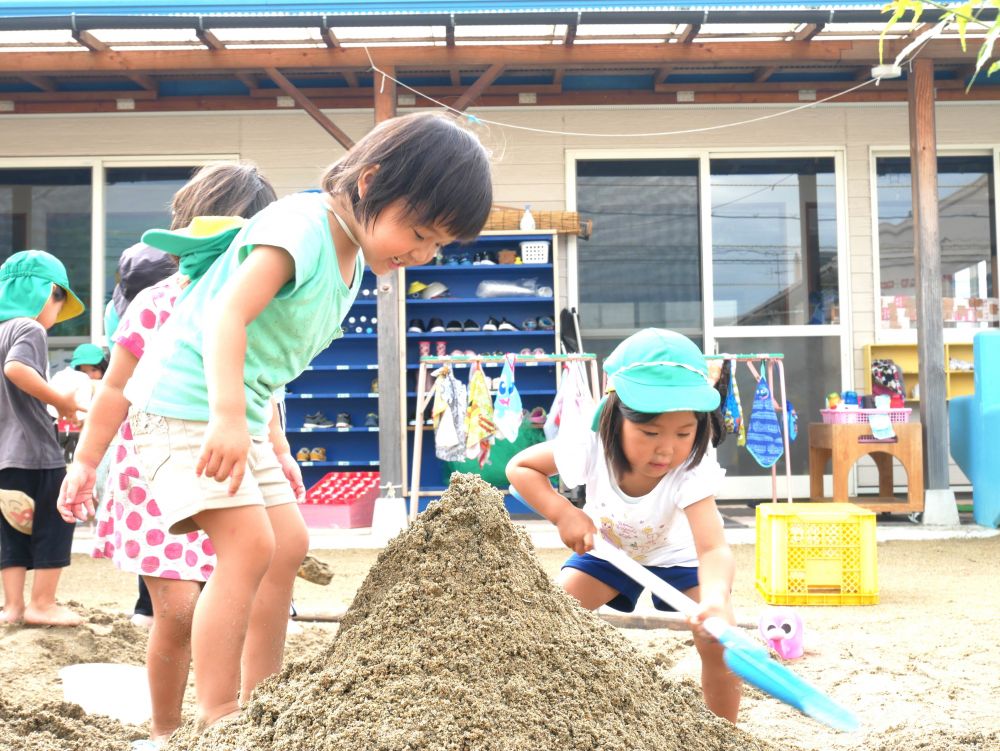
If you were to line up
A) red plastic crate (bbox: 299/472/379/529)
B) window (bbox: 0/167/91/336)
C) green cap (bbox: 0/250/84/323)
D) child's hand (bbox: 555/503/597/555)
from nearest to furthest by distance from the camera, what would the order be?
child's hand (bbox: 555/503/597/555)
green cap (bbox: 0/250/84/323)
red plastic crate (bbox: 299/472/379/529)
window (bbox: 0/167/91/336)

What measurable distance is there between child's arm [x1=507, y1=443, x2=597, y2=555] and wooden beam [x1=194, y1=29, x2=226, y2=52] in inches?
198

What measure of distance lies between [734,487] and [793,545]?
13.2 ft

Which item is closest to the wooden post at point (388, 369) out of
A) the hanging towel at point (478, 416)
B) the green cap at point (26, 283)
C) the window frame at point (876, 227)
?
the hanging towel at point (478, 416)

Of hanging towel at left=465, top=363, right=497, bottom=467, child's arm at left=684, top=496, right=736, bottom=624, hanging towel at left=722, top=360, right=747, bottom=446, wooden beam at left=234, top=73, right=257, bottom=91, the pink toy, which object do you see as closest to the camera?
child's arm at left=684, top=496, right=736, bottom=624

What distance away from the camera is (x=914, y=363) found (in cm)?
816

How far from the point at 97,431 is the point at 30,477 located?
59.4 inches

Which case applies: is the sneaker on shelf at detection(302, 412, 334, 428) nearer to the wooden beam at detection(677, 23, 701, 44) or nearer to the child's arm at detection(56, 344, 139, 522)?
the wooden beam at detection(677, 23, 701, 44)

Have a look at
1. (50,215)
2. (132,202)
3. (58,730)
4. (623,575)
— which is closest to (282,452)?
(58,730)

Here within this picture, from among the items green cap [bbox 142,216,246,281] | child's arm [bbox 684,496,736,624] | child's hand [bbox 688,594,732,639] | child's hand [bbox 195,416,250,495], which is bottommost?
child's hand [bbox 688,594,732,639]

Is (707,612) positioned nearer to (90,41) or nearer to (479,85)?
(479,85)

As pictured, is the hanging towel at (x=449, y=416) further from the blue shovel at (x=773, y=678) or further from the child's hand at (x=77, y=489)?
the blue shovel at (x=773, y=678)

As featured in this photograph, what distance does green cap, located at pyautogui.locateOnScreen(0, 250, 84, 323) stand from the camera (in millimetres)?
3635

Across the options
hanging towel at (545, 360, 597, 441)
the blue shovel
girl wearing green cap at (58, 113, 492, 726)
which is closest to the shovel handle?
the blue shovel

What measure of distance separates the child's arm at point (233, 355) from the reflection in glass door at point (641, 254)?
6723 millimetres
